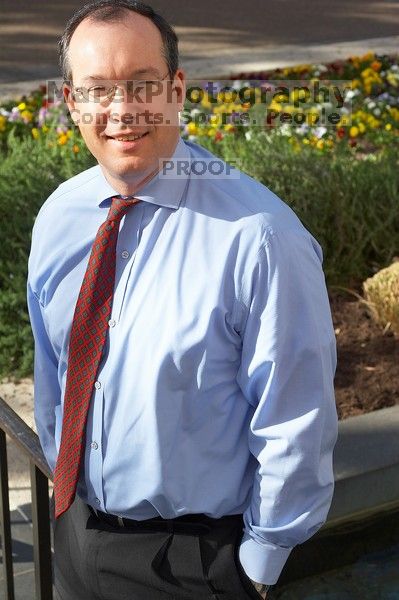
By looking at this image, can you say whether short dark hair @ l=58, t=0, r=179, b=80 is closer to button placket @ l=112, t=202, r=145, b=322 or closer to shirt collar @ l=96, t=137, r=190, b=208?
shirt collar @ l=96, t=137, r=190, b=208

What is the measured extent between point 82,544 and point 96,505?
0.10 m

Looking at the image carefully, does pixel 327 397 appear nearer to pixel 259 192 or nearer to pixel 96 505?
pixel 259 192

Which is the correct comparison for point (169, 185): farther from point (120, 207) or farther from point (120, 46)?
point (120, 46)

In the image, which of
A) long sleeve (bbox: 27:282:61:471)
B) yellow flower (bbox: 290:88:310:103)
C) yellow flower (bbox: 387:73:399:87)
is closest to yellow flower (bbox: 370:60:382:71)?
yellow flower (bbox: 387:73:399:87)

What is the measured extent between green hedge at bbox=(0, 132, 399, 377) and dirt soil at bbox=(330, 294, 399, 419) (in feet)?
1.12

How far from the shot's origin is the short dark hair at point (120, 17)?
192cm

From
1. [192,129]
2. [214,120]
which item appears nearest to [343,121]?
[214,120]

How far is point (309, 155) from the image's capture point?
574 cm

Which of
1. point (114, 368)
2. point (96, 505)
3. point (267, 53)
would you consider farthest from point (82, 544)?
point (267, 53)

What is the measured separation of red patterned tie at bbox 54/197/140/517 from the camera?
2.07 metres

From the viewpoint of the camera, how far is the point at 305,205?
5340 millimetres

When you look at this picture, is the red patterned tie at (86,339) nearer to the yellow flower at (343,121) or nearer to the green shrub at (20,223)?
the green shrub at (20,223)

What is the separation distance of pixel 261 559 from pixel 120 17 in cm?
108

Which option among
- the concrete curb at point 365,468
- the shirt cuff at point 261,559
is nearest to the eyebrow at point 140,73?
the shirt cuff at point 261,559
